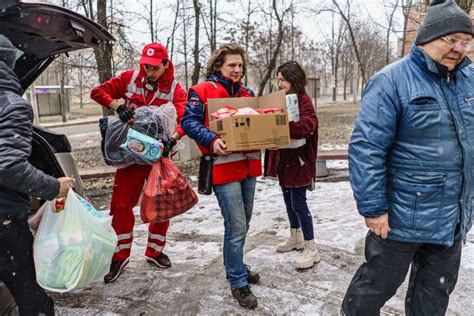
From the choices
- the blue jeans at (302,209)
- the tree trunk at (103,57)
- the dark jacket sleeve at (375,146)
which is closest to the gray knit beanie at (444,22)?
the dark jacket sleeve at (375,146)

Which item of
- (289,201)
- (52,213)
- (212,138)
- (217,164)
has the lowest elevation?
(289,201)

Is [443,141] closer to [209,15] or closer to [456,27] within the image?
[456,27]

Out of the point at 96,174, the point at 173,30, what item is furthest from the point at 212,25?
the point at 96,174

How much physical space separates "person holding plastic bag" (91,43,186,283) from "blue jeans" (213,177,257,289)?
0.73 meters

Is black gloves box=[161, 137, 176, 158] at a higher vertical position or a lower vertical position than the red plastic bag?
higher

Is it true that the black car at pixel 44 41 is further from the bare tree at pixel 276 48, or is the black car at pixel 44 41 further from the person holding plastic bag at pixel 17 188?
the bare tree at pixel 276 48

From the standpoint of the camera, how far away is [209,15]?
35.1 ft

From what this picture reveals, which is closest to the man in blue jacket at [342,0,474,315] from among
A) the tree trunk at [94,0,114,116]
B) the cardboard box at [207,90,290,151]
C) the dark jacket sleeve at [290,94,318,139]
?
the cardboard box at [207,90,290,151]

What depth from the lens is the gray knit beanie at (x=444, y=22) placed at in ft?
6.45

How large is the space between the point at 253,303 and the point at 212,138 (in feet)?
3.99

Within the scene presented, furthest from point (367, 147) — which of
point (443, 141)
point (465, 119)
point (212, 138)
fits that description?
point (212, 138)

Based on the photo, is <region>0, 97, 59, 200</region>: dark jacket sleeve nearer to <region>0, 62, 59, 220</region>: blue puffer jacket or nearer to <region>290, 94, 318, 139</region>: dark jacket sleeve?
<region>0, 62, 59, 220</region>: blue puffer jacket

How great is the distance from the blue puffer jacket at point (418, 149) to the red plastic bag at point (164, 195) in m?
1.52

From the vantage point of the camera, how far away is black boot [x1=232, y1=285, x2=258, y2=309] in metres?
2.90
